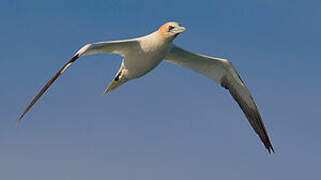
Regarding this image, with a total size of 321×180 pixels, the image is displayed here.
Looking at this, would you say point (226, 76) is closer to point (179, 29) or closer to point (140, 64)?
point (140, 64)

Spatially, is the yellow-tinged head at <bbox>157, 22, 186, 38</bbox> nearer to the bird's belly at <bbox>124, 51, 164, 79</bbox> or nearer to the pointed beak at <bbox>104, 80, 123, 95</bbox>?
the bird's belly at <bbox>124, 51, 164, 79</bbox>

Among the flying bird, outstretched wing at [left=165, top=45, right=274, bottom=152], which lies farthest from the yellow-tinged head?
outstretched wing at [left=165, top=45, right=274, bottom=152]

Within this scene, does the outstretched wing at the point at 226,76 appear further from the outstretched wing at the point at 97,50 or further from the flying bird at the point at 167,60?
the outstretched wing at the point at 97,50

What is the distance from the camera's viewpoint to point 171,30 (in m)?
15.1

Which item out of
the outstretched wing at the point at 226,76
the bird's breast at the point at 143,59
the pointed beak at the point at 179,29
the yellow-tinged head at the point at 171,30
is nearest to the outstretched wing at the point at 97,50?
the bird's breast at the point at 143,59

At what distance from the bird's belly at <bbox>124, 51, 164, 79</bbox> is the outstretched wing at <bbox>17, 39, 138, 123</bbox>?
390 millimetres

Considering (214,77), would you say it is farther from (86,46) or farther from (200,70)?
(86,46)

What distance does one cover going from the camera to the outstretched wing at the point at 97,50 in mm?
13544

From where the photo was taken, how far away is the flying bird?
49.4 feet

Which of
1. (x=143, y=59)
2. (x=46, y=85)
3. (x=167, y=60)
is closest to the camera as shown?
(x=46, y=85)

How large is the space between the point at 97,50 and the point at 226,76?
19.4 feet

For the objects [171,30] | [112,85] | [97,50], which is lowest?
[112,85]

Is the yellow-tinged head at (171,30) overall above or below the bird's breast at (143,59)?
above

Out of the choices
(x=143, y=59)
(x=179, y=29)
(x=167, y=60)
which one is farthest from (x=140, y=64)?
(x=167, y=60)
